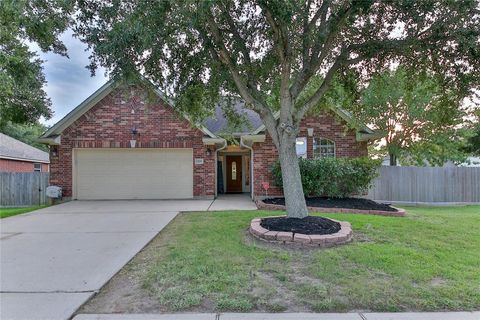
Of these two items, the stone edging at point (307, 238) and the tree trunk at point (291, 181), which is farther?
the tree trunk at point (291, 181)

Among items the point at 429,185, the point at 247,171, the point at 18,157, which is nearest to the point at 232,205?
the point at 247,171

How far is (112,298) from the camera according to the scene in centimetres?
370

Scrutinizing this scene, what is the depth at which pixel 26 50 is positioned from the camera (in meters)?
12.2

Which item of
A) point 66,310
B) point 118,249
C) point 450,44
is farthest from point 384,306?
point 450,44

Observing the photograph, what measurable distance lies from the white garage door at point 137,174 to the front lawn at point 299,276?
7338 mm

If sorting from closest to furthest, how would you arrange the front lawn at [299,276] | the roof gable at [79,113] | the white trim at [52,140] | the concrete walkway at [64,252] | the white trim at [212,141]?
the front lawn at [299,276]
the concrete walkway at [64,252]
the white trim at [52,140]
the roof gable at [79,113]
the white trim at [212,141]

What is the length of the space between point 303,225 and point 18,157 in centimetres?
2051

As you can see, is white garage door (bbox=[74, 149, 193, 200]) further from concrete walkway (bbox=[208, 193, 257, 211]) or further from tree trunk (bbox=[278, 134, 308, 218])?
tree trunk (bbox=[278, 134, 308, 218])

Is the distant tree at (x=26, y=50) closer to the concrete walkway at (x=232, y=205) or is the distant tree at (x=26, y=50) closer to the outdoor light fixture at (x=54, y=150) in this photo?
the outdoor light fixture at (x=54, y=150)

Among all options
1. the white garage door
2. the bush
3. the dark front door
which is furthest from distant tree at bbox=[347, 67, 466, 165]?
the white garage door

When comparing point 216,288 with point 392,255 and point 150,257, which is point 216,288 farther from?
point 392,255

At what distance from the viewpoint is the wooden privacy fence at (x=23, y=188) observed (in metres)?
14.4

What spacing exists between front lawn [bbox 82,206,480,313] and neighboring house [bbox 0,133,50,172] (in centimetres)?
1767

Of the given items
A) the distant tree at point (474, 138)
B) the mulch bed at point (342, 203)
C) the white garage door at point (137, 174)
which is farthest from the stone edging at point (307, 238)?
the distant tree at point (474, 138)
